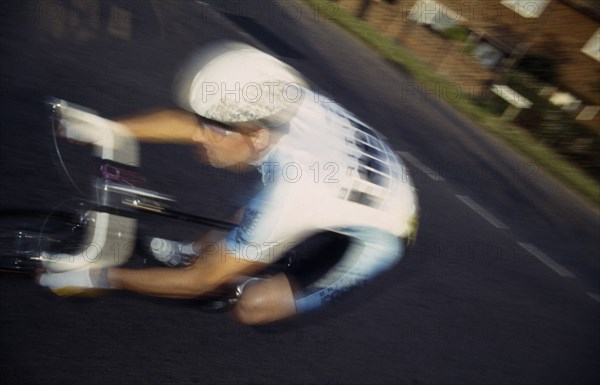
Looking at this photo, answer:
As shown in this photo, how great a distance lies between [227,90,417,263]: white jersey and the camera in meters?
1.90

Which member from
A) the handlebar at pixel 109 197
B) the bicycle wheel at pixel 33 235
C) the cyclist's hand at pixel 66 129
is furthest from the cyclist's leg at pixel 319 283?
the cyclist's hand at pixel 66 129

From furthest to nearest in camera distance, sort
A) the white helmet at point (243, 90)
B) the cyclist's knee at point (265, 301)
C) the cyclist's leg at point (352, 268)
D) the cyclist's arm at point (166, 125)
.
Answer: the cyclist's knee at point (265, 301), the cyclist's leg at point (352, 268), the cyclist's arm at point (166, 125), the white helmet at point (243, 90)

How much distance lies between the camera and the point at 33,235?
258cm

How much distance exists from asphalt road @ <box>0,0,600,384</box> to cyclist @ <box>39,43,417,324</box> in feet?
1.20

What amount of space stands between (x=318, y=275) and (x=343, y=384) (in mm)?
839

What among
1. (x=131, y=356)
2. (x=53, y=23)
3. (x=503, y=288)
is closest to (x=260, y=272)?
(x=131, y=356)

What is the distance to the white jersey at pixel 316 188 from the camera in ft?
6.24

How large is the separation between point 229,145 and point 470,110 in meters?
6.86

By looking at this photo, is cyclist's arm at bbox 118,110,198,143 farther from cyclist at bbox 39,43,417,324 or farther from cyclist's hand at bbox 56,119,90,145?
cyclist's hand at bbox 56,119,90,145

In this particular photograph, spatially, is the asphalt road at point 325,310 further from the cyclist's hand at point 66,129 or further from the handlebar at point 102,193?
the cyclist's hand at point 66,129

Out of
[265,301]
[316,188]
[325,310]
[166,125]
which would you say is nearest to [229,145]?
[316,188]

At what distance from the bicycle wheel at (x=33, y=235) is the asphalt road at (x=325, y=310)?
0.47 feet

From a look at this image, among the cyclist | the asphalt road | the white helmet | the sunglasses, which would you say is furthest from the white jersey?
the asphalt road

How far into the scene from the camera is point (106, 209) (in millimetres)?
2154
